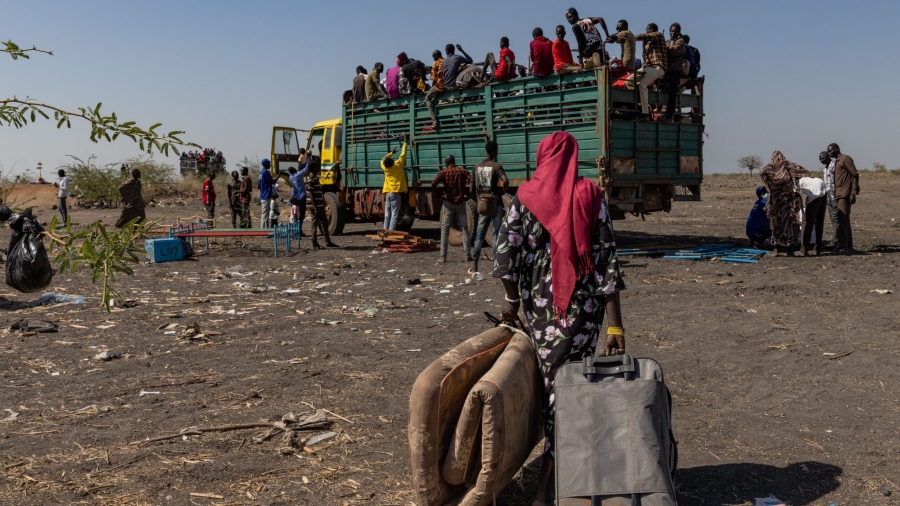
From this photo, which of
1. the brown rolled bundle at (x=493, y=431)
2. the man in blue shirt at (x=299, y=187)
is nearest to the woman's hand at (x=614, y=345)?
the brown rolled bundle at (x=493, y=431)

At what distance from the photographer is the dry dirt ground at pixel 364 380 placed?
4.04m

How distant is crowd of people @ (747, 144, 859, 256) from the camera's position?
11523mm

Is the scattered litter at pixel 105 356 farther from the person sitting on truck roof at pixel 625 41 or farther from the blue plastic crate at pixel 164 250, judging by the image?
the person sitting on truck roof at pixel 625 41

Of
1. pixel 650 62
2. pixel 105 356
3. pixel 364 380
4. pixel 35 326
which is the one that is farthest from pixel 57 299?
pixel 650 62

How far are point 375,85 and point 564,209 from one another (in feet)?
41.3

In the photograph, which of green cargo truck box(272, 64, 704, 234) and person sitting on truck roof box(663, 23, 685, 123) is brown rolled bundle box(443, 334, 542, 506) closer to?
green cargo truck box(272, 64, 704, 234)

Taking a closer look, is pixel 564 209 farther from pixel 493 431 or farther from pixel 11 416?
pixel 11 416

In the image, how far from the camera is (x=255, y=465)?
430cm

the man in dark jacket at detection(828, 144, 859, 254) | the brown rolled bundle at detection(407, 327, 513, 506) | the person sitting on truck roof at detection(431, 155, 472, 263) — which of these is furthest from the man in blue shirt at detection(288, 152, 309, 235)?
the brown rolled bundle at detection(407, 327, 513, 506)

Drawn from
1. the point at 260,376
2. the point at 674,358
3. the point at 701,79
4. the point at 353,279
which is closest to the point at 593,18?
the point at 701,79

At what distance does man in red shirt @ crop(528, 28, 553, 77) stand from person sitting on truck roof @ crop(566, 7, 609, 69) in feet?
1.50

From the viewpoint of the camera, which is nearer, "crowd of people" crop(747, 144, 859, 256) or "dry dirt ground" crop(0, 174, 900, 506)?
"dry dirt ground" crop(0, 174, 900, 506)

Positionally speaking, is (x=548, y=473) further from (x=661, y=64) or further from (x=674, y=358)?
(x=661, y=64)

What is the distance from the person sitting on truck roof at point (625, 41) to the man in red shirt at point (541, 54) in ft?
2.93
